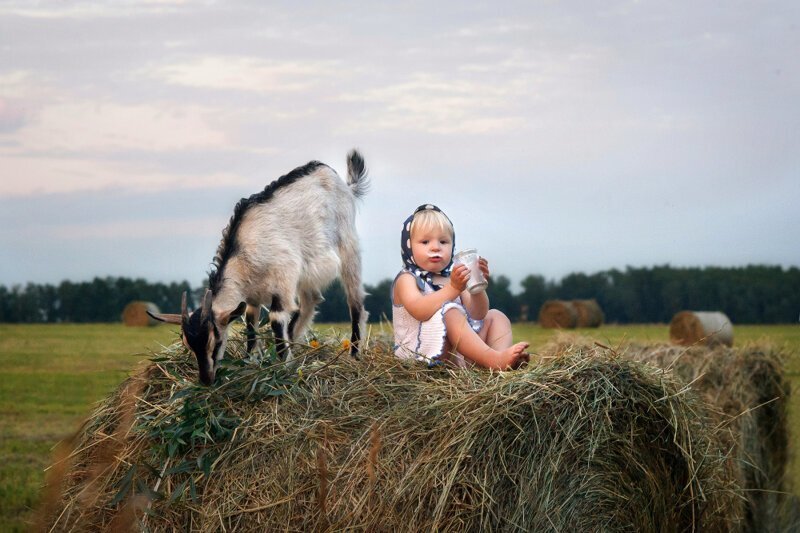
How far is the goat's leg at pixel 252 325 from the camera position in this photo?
569 centimetres

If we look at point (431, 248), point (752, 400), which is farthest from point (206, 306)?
point (752, 400)

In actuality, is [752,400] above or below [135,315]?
below

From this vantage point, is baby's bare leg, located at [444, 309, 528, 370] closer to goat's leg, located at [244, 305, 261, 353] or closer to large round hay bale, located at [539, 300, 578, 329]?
goat's leg, located at [244, 305, 261, 353]

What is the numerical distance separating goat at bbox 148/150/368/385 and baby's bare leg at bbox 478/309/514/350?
0.88 meters

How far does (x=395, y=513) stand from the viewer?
443 cm

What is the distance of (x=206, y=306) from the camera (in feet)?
17.2

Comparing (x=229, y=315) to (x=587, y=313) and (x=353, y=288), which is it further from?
(x=587, y=313)

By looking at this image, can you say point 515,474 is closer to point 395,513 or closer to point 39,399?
point 395,513

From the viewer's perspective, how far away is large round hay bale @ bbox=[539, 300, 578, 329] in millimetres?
21609

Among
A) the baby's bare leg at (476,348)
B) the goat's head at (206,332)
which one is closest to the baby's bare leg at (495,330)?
the baby's bare leg at (476,348)

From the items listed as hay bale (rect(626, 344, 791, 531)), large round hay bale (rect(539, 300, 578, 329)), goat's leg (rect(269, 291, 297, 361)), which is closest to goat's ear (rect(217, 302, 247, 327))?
goat's leg (rect(269, 291, 297, 361))

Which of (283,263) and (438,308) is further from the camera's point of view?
(283,263)

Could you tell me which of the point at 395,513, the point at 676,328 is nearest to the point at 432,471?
the point at 395,513

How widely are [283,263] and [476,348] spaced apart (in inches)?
62.4
